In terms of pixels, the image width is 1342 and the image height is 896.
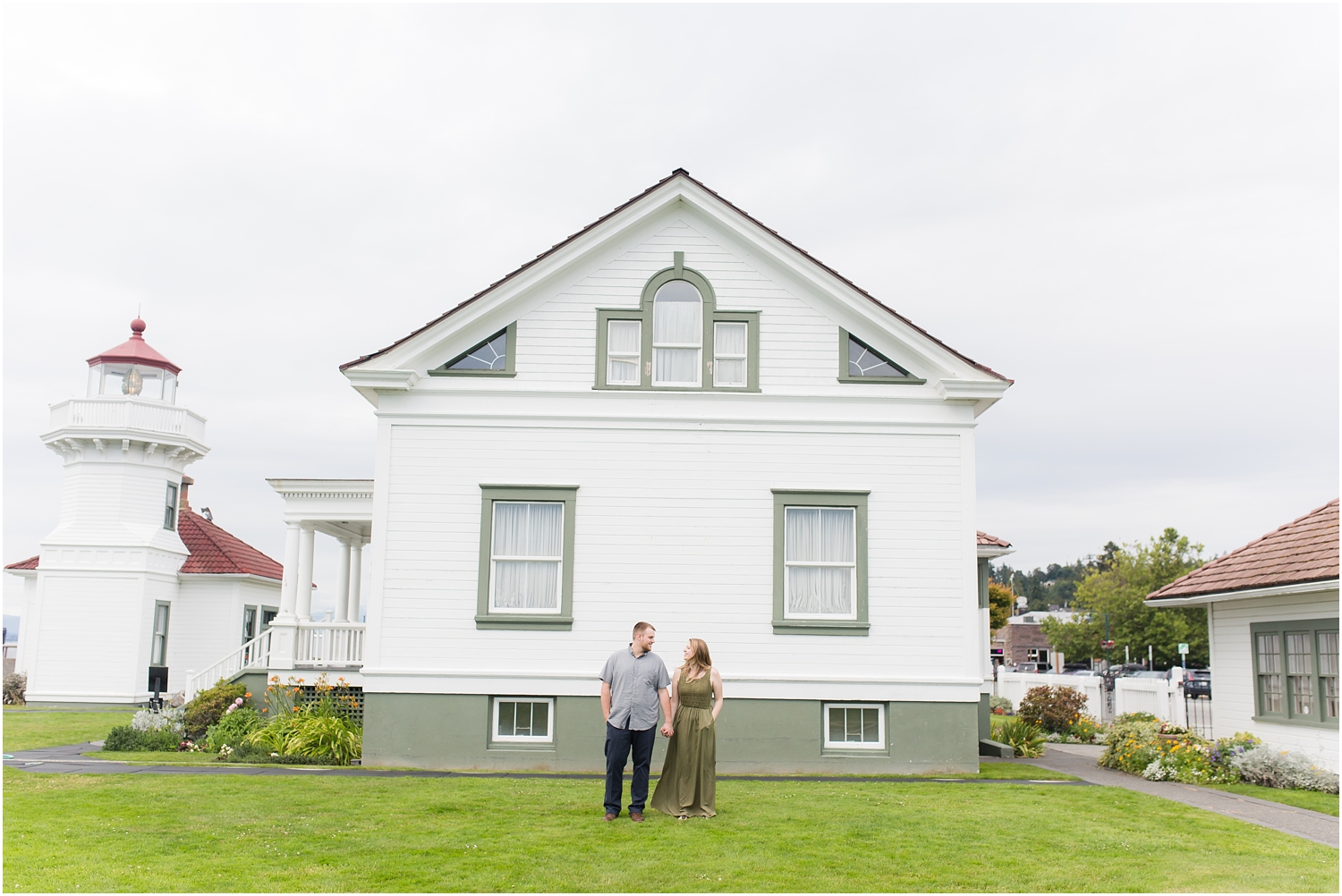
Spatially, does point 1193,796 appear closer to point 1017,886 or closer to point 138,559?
point 1017,886

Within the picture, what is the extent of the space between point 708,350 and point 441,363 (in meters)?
4.10

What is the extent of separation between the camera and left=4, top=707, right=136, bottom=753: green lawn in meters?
19.3

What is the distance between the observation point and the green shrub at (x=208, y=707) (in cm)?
1845

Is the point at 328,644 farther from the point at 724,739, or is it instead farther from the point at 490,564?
the point at 724,739

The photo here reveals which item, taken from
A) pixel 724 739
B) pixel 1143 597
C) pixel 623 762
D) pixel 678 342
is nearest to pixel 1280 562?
pixel 724 739

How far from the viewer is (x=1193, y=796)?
1414 centimetres

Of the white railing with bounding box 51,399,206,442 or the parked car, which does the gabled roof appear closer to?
the white railing with bounding box 51,399,206,442

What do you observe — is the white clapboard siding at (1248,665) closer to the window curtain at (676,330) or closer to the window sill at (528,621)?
the window curtain at (676,330)

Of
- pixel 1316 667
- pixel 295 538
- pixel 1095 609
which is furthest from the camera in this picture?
pixel 1095 609

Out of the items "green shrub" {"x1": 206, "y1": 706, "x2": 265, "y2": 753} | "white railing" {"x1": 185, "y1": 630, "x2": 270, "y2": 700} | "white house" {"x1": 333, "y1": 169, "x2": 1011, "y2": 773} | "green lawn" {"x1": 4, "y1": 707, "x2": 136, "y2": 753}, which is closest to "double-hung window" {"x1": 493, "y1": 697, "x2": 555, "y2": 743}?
"white house" {"x1": 333, "y1": 169, "x2": 1011, "y2": 773}

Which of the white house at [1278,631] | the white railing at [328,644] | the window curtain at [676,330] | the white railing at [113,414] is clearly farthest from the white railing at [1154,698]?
the white railing at [113,414]

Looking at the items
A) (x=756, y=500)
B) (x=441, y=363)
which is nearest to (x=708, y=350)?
(x=756, y=500)

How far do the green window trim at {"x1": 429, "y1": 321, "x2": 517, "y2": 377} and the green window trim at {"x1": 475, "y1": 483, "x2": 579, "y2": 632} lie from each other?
1.70m

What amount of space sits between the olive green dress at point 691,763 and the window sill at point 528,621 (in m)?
4.63
